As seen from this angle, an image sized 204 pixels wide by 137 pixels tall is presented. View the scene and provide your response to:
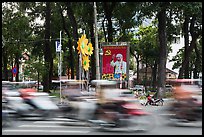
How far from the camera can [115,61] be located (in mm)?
24141

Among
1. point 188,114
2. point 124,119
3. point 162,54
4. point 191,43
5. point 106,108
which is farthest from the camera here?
point 191,43

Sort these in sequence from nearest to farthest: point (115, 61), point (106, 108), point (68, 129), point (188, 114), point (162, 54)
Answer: point (106, 108) < point (68, 129) < point (188, 114) < point (115, 61) < point (162, 54)

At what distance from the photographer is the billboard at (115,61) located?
2394cm

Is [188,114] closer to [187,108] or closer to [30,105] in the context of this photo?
[187,108]

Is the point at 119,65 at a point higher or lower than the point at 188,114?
higher

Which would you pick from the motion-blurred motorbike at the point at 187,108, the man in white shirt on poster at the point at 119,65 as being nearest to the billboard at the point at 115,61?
the man in white shirt on poster at the point at 119,65

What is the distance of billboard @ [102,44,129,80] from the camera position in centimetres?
2394

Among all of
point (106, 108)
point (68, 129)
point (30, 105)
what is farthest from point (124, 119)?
point (30, 105)

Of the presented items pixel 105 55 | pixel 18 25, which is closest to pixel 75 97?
pixel 105 55

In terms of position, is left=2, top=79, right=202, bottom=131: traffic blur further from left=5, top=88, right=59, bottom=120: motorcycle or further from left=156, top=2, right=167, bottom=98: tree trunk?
left=156, top=2, right=167, bottom=98: tree trunk

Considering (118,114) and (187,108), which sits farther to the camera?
(187,108)

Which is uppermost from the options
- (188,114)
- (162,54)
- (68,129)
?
(162,54)

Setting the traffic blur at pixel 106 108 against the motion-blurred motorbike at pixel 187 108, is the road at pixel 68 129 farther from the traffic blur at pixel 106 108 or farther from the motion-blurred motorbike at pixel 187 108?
the motion-blurred motorbike at pixel 187 108

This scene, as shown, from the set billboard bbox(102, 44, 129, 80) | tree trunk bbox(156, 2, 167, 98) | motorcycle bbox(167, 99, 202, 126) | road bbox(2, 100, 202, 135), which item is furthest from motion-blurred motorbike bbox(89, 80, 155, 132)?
tree trunk bbox(156, 2, 167, 98)
